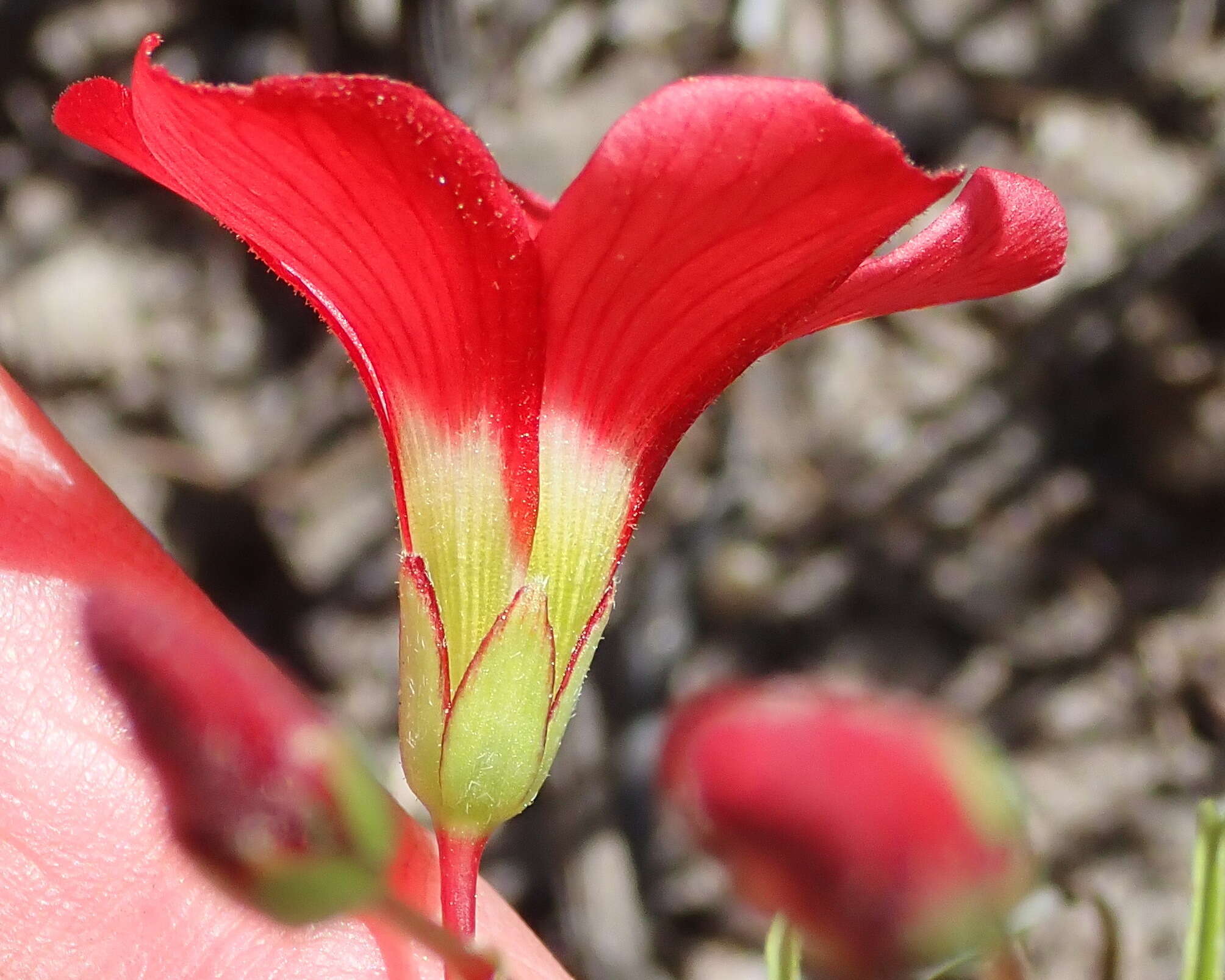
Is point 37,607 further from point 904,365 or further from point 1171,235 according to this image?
point 1171,235

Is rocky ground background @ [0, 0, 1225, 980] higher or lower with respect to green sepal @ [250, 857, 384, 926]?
higher

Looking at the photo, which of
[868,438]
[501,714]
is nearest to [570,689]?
[501,714]

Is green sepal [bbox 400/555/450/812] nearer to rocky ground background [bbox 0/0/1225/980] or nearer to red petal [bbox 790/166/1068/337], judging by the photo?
red petal [bbox 790/166/1068/337]

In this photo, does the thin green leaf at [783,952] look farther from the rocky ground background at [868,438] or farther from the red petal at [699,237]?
the rocky ground background at [868,438]

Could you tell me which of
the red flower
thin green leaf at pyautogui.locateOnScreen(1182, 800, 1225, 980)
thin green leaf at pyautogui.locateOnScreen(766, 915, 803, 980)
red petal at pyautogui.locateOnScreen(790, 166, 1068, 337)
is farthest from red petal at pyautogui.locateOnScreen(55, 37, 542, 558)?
thin green leaf at pyautogui.locateOnScreen(1182, 800, 1225, 980)

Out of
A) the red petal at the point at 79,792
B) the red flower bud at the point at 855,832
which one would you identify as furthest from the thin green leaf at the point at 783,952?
the red petal at the point at 79,792

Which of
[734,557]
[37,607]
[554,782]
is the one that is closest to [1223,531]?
[734,557]
